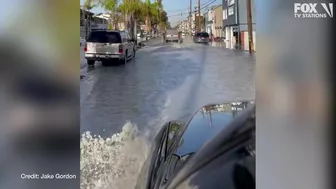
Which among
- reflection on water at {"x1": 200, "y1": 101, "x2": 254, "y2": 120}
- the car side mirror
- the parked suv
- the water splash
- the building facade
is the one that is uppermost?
the building facade

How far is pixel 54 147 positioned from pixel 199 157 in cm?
70

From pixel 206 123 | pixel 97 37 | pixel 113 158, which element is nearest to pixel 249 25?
pixel 206 123

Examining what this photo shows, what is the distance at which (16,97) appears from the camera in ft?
7.48

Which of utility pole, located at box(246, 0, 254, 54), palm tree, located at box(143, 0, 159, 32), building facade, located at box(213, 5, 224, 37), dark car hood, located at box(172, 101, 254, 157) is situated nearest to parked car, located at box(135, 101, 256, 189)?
dark car hood, located at box(172, 101, 254, 157)

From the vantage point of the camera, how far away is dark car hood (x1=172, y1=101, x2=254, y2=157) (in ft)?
7.76

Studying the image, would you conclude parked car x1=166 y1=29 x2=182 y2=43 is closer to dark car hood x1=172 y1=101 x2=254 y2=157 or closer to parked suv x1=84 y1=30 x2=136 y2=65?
parked suv x1=84 y1=30 x2=136 y2=65

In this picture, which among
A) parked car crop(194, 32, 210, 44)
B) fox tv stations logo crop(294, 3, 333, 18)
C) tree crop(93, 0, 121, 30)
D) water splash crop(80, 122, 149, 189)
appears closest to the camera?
fox tv stations logo crop(294, 3, 333, 18)

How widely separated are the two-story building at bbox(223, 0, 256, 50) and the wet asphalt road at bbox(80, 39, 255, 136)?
2.4 inches

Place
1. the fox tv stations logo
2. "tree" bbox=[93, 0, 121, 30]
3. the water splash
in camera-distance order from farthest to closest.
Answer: "tree" bbox=[93, 0, 121, 30] < the water splash < the fox tv stations logo

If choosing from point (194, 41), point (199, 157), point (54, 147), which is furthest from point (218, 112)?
point (54, 147)

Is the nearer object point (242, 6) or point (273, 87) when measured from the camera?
point (273, 87)

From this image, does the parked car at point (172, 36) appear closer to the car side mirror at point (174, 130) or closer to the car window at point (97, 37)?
the car window at point (97, 37)

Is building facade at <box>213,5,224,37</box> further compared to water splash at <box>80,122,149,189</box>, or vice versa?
building facade at <box>213,5,224,37</box>

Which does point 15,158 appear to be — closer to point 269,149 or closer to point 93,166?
point 93,166
